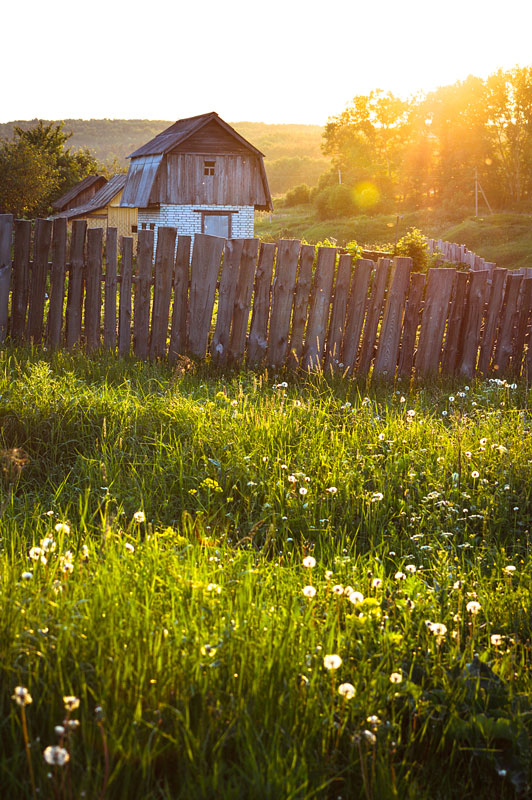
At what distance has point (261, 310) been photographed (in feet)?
Result: 24.8

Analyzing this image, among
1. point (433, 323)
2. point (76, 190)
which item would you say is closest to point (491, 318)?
point (433, 323)

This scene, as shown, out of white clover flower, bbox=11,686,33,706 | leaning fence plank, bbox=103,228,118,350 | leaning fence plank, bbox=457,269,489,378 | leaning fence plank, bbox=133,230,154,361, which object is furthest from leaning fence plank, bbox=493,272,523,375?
white clover flower, bbox=11,686,33,706

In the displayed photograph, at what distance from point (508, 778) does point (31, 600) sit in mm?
1621

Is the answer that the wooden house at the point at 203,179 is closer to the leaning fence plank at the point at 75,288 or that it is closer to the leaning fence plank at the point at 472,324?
the leaning fence plank at the point at 75,288

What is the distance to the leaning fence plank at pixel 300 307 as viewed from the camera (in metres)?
7.52

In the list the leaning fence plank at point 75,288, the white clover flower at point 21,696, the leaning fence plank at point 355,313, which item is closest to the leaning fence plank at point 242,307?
the leaning fence plank at point 355,313

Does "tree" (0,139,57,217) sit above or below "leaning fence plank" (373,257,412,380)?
above

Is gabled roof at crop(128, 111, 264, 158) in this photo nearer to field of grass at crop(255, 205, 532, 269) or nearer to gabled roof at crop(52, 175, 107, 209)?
field of grass at crop(255, 205, 532, 269)

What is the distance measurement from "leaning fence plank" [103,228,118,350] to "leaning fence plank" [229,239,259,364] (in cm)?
135

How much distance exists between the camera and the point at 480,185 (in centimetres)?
6112

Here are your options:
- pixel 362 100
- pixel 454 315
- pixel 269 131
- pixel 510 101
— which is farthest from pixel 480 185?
pixel 269 131

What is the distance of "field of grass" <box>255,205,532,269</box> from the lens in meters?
35.6

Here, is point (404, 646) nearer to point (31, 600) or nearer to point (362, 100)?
point (31, 600)

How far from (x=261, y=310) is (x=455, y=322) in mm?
2245
